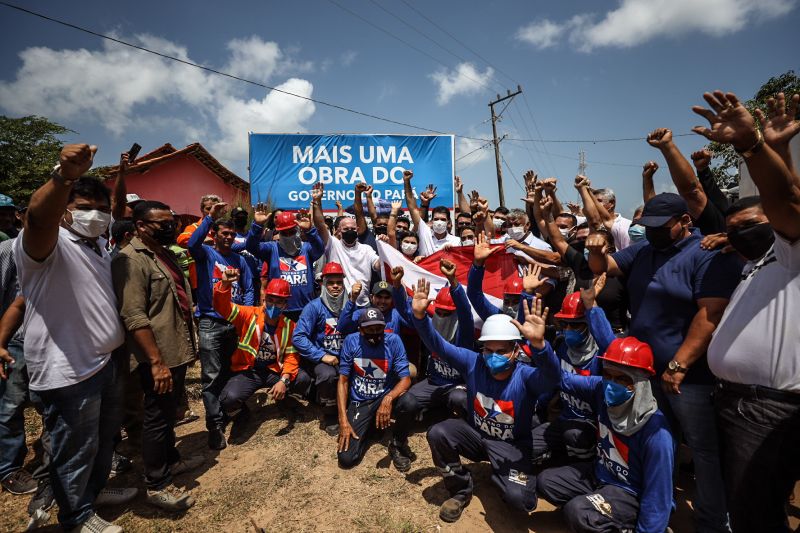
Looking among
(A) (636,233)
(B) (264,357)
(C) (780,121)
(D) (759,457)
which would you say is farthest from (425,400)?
(C) (780,121)

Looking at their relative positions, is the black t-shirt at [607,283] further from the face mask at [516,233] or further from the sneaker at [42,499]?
the sneaker at [42,499]

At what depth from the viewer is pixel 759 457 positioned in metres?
2.09

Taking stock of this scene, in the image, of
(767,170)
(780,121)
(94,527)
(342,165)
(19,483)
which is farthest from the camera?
(342,165)

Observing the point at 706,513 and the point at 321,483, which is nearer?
the point at 706,513

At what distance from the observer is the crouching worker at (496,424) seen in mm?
3377

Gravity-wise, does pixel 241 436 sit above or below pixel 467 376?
below

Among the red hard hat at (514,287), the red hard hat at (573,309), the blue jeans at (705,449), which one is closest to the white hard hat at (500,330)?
the red hard hat at (573,309)

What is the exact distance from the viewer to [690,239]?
299 centimetres

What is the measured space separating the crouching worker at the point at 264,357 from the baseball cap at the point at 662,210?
3.98 metres

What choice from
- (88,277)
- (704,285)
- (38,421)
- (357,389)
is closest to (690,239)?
(704,285)

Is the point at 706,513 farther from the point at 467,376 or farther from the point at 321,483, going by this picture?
the point at 321,483

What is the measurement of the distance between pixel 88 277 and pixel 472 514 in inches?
139

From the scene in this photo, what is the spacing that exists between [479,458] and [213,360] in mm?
3137

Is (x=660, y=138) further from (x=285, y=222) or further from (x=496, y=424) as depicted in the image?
(x=285, y=222)
